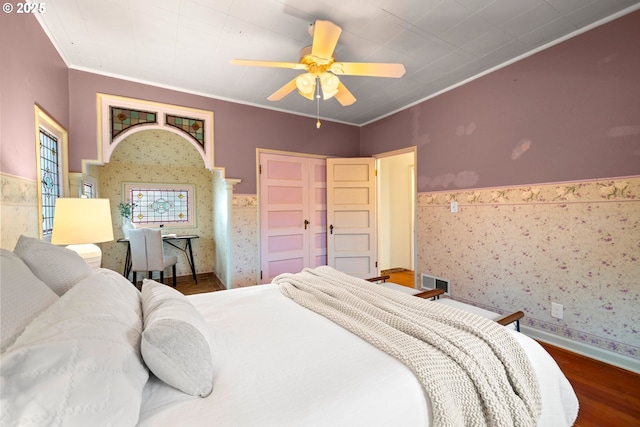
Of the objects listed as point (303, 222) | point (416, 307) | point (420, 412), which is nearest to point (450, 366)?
point (420, 412)

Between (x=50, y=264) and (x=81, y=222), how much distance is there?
1.02m

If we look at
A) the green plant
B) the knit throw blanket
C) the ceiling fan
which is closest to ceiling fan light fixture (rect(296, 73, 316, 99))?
→ the ceiling fan

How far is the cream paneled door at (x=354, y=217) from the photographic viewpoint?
398cm

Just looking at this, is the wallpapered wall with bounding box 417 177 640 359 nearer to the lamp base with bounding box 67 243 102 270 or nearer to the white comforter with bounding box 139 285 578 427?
the white comforter with bounding box 139 285 578 427

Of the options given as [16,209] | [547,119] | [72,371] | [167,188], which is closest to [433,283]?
[547,119]

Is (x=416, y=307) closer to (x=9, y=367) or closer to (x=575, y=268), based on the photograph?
(x=9, y=367)

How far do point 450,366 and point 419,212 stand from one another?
8.57ft

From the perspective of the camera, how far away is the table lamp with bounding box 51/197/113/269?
1771mm

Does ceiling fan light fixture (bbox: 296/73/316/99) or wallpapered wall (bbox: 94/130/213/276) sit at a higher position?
ceiling fan light fixture (bbox: 296/73/316/99)

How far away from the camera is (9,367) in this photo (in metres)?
0.50

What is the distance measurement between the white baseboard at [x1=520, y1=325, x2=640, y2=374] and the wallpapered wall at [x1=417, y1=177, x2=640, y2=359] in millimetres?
39

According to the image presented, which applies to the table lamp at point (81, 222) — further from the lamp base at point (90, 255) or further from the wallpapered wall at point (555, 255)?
the wallpapered wall at point (555, 255)

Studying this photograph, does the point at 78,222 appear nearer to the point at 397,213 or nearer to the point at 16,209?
the point at 16,209

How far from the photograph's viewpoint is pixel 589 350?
6.84 ft
